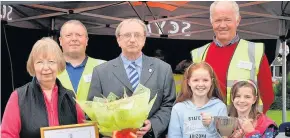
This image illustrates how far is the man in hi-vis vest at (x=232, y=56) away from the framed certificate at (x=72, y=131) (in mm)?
744

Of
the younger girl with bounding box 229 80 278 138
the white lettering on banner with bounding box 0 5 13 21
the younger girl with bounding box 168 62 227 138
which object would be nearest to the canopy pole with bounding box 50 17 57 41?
the white lettering on banner with bounding box 0 5 13 21

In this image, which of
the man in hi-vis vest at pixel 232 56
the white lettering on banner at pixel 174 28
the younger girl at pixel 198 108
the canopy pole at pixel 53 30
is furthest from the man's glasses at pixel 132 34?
the white lettering on banner at pixel 174 28

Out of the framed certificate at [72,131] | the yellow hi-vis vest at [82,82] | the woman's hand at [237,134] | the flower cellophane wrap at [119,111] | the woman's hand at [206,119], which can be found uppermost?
the yellow hi-vis vest at [82,82]

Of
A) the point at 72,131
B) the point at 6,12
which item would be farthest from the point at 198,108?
the point at 6,12

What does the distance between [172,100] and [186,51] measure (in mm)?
2287

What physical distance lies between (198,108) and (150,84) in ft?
0.87

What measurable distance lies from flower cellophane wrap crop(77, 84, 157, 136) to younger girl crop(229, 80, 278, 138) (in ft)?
1.60

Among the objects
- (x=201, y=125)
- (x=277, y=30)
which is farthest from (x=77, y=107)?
Result: (x=277, y=30)

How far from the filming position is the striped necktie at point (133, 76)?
2047mm

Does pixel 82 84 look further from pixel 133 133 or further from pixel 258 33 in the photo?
pixel 258 33

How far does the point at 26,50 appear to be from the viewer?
348 cm

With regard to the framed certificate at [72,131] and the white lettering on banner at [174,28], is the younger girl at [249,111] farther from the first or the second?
the white lettering on banner at [174,28]

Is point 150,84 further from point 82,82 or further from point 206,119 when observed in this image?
point 82,82

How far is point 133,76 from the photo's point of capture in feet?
6.78
